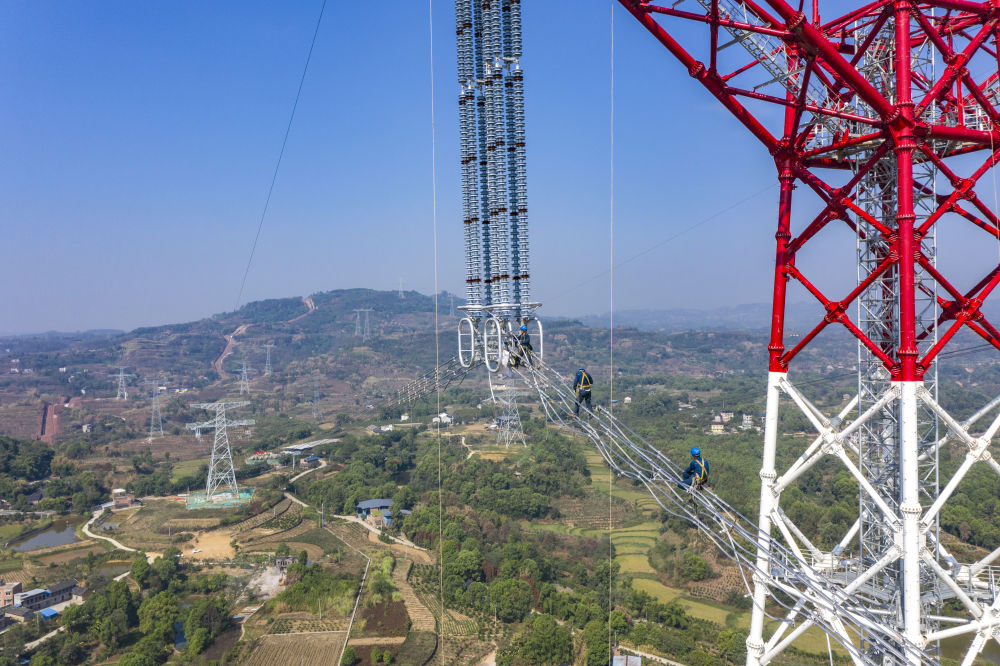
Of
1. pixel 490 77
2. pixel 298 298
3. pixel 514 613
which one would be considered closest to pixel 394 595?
pixel 514 613

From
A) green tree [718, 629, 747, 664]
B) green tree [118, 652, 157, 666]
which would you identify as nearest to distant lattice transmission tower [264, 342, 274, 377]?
green tree [118, 652, 157, 666]

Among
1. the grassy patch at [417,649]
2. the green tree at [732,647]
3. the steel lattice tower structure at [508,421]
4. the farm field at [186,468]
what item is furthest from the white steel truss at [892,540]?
the farm field at [186,468]

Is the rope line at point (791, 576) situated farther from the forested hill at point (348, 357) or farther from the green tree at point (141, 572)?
the forested hill at point (348, 357)

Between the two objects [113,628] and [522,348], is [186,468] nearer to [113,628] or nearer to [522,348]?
[113,628]

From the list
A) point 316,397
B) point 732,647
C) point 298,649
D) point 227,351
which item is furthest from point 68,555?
point 227,351

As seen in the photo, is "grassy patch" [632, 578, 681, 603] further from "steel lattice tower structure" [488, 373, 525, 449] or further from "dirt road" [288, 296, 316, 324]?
"dirt road" [288, 296, 316, 324]
